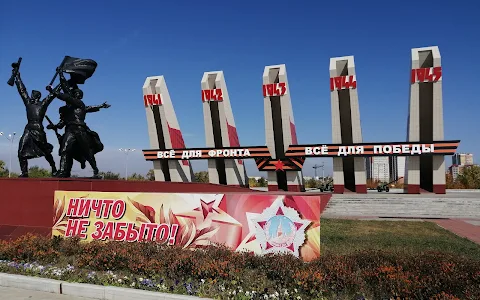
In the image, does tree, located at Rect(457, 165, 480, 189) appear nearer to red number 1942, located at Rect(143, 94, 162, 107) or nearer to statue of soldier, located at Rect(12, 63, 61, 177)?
red number 1942, located at Rect(143, 94, 162, 107)

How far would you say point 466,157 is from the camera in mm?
156500

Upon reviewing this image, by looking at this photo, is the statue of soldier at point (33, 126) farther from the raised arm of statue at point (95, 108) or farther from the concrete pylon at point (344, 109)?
the concrete pylon at point (344, 109)

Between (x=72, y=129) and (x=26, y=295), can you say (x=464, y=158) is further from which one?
(x=26, y=295)

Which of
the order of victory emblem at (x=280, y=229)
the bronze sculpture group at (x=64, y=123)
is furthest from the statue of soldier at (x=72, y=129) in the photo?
the order of victory emblem at (x=280, y=229)

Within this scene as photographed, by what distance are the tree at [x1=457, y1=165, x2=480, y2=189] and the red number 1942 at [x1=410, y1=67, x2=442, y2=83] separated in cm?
3047

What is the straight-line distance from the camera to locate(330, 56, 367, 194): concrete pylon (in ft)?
100

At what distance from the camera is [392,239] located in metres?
12.7

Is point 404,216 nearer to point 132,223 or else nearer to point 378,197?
point 378,197

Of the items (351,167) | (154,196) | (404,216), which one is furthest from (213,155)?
(154,196)

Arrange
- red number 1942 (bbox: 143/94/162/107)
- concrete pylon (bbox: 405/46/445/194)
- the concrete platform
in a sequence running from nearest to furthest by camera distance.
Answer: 1. the concrete platform
2. concrete pylon (bbox: 405/46/445/194)
3. red number 1942 (bbox: 143/94/162/107)

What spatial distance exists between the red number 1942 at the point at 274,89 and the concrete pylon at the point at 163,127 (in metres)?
10.3

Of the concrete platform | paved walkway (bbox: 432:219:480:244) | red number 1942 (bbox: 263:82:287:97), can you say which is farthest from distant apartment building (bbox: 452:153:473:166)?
paved walkway (bbox: 432:219:480:244)

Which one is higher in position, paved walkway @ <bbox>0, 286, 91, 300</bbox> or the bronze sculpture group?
the bronze sculpture group

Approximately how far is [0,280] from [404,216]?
68.8 feet
